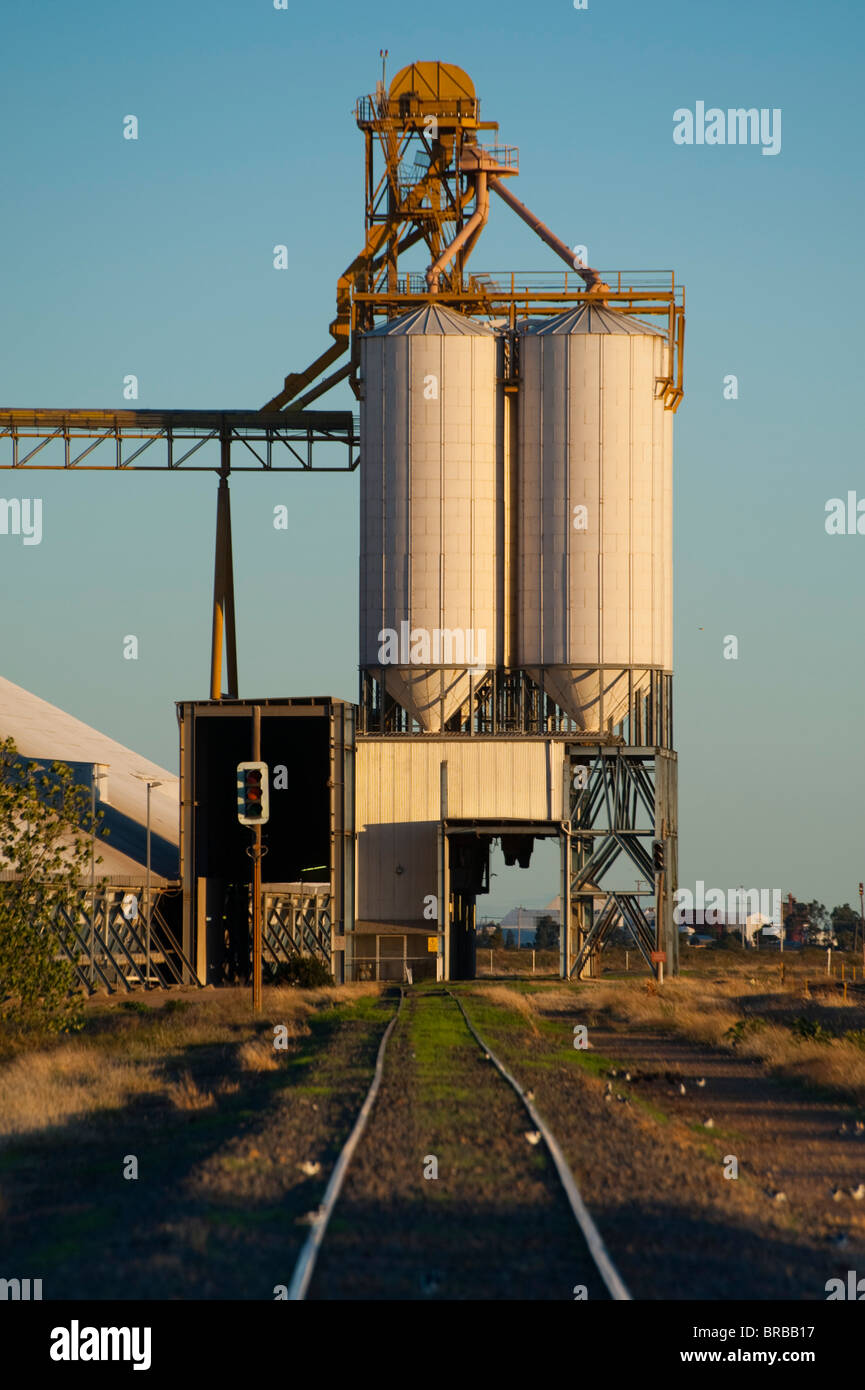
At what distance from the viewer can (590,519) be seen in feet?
203

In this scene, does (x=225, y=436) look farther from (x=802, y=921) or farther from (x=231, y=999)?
(x=802, y=921)

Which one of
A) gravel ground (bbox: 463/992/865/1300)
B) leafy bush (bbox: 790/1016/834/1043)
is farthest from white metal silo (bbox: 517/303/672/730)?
gravel ground (bbox: 463/992/865/1300)

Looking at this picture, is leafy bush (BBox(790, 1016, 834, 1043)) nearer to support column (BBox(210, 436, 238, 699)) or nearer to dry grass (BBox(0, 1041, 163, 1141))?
dry grass (BBox(0, 1041, 163, 1141))

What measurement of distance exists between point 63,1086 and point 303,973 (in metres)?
29.0

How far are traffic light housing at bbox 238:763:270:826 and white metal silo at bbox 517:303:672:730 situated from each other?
28124mm

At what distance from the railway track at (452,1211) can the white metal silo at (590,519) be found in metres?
41.7

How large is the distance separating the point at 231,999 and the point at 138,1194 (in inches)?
1195

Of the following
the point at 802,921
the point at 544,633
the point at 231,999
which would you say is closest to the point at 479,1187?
the point at 231,999

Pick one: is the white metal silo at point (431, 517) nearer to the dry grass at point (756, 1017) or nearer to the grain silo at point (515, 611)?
the grain silo at point (515, 611)

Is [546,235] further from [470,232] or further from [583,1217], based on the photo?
[583,1217]

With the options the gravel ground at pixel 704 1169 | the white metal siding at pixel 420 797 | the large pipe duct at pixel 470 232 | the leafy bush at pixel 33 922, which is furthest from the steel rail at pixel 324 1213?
the large pipe duct at pixel 470 232

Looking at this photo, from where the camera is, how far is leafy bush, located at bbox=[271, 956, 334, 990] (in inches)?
2069

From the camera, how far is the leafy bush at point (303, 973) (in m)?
52.6
